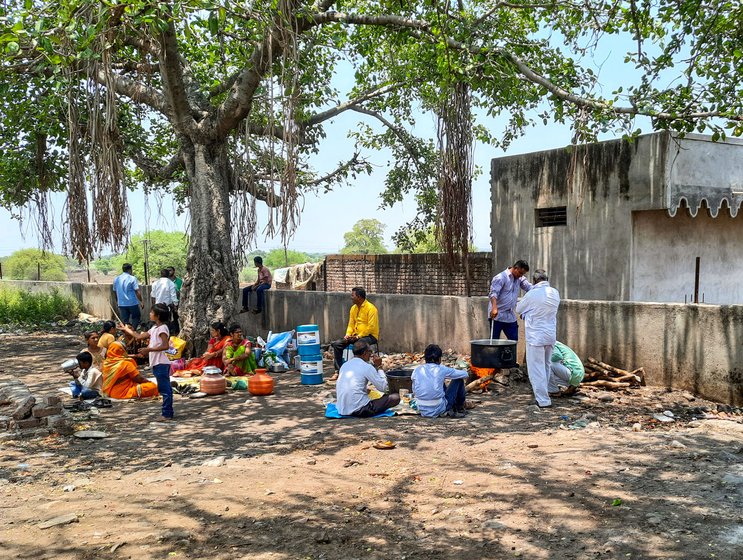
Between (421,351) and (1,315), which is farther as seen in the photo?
(1,315)

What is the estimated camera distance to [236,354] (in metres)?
10.5

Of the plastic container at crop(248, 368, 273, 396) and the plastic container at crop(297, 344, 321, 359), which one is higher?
the plastic container at crop(297, 344, 321, 359)

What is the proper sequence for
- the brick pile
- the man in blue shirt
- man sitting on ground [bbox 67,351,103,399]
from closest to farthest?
the brick pile
man sitting on ground [bbox 67,351,103,399]
the man in blue shirt

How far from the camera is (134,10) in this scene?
7.91 m

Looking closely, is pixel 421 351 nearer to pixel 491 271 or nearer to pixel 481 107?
pixel 491 271

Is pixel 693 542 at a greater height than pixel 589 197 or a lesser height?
lesser

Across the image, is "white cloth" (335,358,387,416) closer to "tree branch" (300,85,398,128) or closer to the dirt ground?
the dirt ground

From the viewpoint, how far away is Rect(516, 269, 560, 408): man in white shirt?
26.9 ft

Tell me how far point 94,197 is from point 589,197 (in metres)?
7.93

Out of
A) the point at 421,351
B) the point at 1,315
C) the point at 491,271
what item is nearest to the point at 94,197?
the point at 421,351

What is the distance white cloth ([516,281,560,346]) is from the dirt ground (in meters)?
0.82

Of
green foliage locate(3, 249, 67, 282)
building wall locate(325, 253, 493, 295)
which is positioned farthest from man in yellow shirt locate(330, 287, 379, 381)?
green foliage locate(3, 249, 67, 282)

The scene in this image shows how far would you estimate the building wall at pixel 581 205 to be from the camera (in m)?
11.5

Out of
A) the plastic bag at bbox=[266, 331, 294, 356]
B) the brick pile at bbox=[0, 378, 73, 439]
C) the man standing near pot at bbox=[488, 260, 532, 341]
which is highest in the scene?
the man standing near pot at bbox=[488, 260, 532, 341]
